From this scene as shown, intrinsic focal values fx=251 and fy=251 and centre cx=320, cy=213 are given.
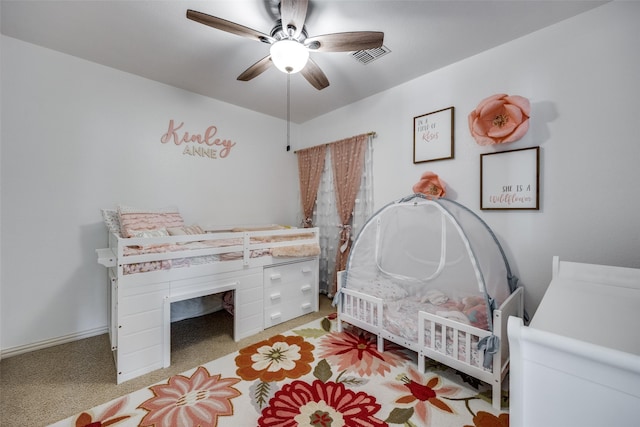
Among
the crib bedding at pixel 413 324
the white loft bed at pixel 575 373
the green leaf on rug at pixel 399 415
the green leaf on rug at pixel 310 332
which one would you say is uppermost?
the white loft bed at pixel 575 373

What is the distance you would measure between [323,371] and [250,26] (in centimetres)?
265

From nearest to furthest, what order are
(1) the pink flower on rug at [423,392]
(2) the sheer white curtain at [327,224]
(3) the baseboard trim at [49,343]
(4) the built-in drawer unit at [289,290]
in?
(1) the pink flower on rug at [423,392], (3) the baseboard trim at [49,343], (4) the built-in drawer unit at [289,290], (2) the sheer white curtain at [327,224]

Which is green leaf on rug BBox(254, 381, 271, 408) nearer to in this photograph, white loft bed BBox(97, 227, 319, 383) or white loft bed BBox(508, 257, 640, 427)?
white loft bed BBox(97, 227, 319, 383)

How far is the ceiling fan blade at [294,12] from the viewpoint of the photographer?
1.41 m

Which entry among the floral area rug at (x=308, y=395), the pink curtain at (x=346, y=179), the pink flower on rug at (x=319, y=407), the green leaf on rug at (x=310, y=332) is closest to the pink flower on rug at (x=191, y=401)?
the floral area rug at (x=308, y=395)

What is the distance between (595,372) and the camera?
2.23 feet

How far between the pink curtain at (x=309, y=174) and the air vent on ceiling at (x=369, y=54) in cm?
138

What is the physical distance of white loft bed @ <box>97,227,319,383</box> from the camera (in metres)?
1.81

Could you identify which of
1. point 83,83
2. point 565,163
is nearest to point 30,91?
point 83,83

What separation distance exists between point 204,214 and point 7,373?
193cm

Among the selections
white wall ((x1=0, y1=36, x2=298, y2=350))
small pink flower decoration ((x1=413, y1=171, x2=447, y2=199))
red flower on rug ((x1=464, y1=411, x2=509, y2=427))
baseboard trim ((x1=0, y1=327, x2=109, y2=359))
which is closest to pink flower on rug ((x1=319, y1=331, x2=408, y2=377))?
red flower on rug ((x1=464, y1=411, x2=509, y2=427))

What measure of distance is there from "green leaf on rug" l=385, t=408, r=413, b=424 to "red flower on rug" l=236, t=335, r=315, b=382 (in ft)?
2.12

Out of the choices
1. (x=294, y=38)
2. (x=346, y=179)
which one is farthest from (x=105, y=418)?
(x=346, y=179)

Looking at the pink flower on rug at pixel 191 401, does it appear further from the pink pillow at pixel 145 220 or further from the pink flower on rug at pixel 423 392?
the pink pillow at pixel 145 220
